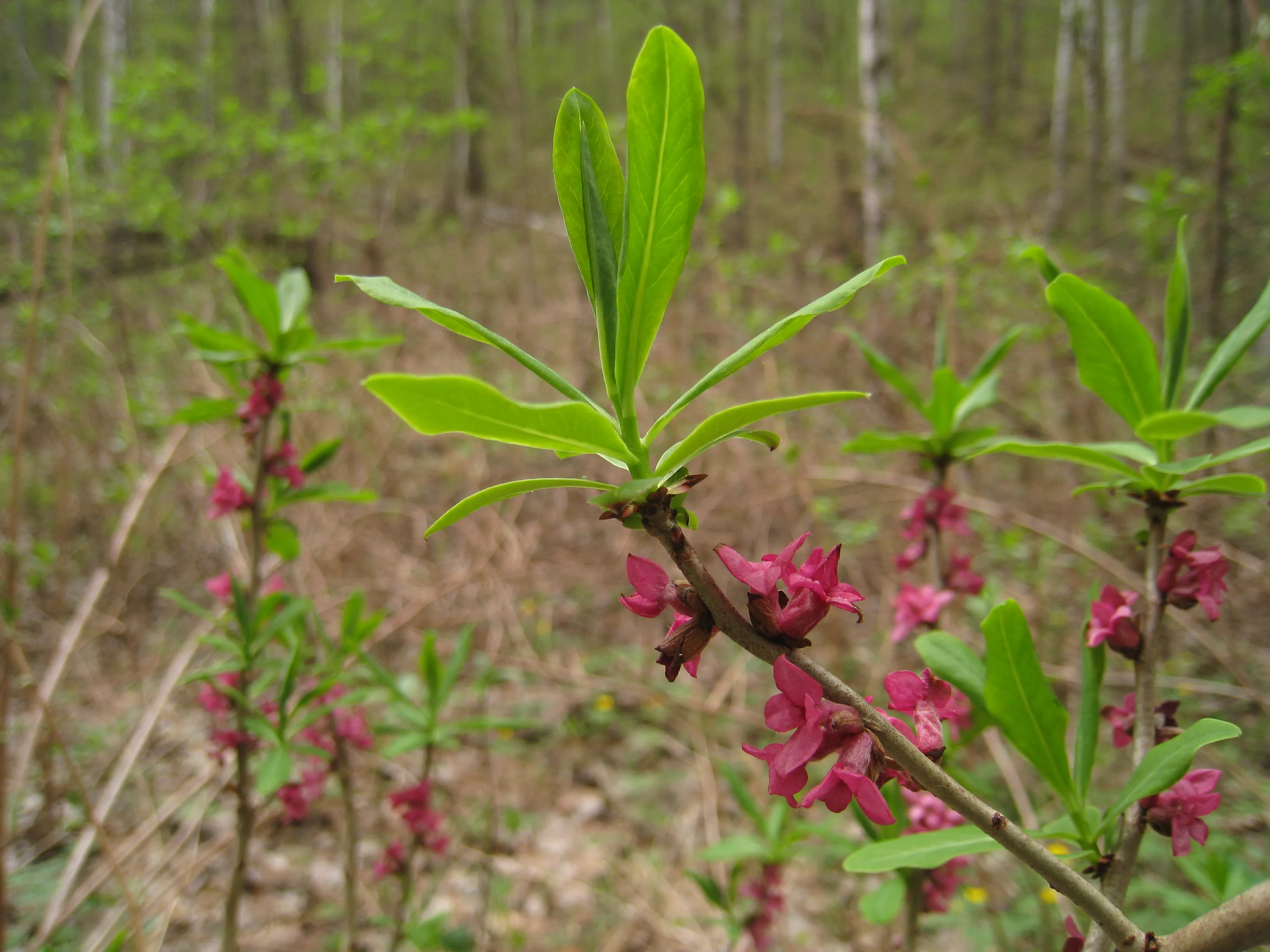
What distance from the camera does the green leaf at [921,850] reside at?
67 cm

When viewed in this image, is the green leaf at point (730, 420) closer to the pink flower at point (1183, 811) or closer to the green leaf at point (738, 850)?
the pink flower at point (1183, 811)

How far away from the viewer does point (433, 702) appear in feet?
5.33

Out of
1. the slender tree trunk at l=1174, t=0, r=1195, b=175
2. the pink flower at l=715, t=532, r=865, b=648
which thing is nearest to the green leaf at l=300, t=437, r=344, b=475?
the pink flower at l=715, t=532, r=865, b=648

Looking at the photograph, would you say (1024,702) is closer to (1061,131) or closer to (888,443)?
(888,443)

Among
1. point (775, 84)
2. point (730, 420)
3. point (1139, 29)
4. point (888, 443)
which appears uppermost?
point (1139, 29)

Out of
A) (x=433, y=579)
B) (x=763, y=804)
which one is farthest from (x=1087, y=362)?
(x=433, y=579)

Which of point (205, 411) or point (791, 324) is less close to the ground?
point (791, 324)

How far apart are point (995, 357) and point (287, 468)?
146 cm

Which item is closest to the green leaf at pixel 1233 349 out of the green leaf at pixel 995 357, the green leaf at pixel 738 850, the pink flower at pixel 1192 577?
the pink flower at pixel 1192 577

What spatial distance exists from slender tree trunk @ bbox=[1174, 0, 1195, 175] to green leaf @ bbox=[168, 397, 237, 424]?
223 inches

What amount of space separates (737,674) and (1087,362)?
222 cm

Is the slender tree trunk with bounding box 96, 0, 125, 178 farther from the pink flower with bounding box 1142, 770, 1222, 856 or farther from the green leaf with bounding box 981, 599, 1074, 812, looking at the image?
the pink flower with bounding box 1142, 770, 1222, 856

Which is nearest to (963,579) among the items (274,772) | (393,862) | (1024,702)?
(1024,702)

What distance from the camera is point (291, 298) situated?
150cm
